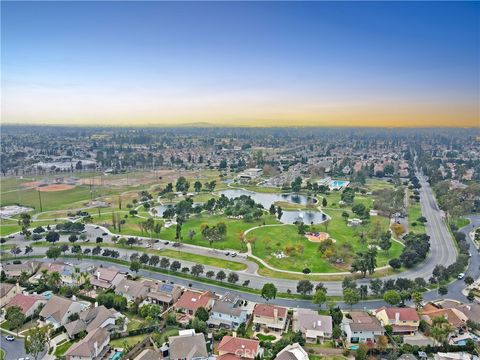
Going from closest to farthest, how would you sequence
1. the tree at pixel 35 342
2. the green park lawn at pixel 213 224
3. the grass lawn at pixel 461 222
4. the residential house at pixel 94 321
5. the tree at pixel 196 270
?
the tree at pixel 35 342 → the residential house at pixel 94 321 → the tree at pixel 196 270 → the green park lawn at pixel 213 224 → the grass lawn at pixel 461 222

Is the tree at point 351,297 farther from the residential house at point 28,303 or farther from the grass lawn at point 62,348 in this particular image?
the residential house at point 28,303

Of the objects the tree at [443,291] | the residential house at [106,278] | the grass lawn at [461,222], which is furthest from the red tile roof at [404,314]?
the grass lawn at [461,222]

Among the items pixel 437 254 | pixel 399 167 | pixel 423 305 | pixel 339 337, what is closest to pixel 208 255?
pixel 339 337

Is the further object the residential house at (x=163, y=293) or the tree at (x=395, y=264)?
the tree at (x=395, y=264)

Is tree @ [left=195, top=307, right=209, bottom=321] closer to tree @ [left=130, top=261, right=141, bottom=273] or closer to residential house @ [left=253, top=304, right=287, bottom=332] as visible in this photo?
residential house @ [left=253, top=304, right=287, bottom=332]

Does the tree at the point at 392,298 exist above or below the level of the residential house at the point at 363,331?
above

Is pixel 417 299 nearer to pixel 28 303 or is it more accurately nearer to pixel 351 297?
pixel 351 297

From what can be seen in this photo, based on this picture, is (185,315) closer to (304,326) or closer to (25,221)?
(304,326)
